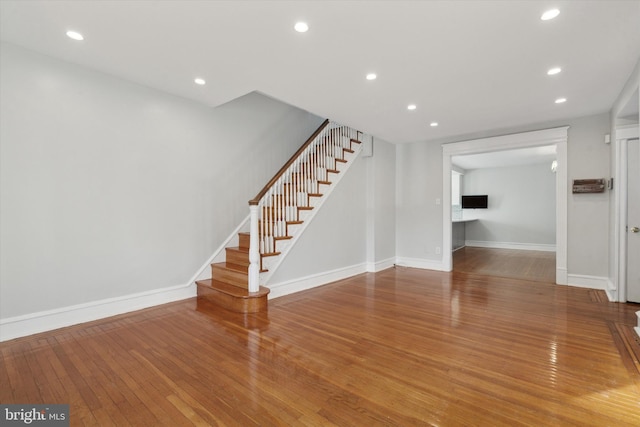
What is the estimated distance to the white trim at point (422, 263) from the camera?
19.1ft

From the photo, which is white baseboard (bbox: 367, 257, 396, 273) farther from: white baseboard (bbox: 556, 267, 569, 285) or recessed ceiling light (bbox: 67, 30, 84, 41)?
recessed ceiling light (bbox: 67, 30, 84, 41)

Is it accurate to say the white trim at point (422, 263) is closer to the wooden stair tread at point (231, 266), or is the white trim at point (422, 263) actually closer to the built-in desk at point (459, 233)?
the built-in desk at point (459, 233)

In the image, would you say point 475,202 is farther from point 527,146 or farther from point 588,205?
point 588,205

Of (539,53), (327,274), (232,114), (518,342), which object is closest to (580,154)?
(539,53)

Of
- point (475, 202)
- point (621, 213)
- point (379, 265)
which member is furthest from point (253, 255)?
point (475, 202)

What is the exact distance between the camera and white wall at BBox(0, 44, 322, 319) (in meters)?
2.70

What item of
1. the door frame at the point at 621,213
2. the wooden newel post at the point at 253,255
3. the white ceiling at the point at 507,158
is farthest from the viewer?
the white ceiling at the point at 507,158

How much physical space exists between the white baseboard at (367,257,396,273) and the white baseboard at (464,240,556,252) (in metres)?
4.98

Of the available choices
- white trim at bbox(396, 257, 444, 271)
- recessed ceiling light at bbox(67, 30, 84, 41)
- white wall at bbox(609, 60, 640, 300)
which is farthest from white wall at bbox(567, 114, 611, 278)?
recessed ceiling light at bbox(67, 30, 84, 41)

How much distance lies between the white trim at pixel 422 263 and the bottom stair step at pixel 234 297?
353cm

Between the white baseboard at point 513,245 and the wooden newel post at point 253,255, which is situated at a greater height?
the wooden newel post at point 253,255

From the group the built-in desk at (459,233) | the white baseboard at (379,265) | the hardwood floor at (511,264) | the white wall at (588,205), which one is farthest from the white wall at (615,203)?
the built-in desk at (459,233)

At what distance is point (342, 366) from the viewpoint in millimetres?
2203

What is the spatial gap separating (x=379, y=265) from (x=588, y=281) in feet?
10.3
